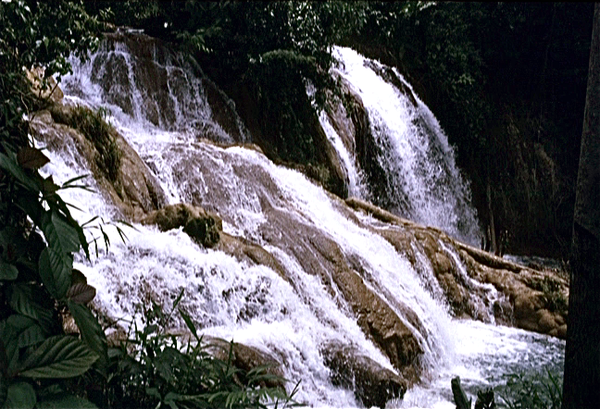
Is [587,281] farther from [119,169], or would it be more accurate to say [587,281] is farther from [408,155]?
[408,155]

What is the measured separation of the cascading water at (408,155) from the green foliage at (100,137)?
4883 mm

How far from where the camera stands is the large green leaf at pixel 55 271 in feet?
5.93

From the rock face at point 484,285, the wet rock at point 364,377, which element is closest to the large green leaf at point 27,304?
the wet rock at point 364,377

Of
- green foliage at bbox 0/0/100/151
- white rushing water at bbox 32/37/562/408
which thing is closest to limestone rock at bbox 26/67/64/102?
green foliage at bbox 0/0/100/151

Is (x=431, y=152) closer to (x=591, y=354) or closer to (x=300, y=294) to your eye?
(x=300, y=294)

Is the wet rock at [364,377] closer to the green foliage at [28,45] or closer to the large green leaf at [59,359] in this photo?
the green foliage at [28,45]

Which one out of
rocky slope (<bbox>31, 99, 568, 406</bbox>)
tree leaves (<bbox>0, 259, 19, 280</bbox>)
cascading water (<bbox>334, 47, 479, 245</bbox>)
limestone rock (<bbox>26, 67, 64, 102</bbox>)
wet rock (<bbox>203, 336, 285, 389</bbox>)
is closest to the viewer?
tree leaves (<bbox>0, 259, 19, 280</bbox>)

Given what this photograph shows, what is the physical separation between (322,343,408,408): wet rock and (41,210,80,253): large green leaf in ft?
9.64

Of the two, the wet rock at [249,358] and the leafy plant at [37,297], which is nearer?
the leafy plant at [37,297]

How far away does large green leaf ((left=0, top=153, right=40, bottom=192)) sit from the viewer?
176cm

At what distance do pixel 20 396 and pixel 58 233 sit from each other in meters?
0.51

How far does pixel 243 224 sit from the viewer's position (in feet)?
19.9

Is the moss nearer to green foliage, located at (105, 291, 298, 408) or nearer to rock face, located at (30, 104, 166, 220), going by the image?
rock face, located at (30, 104, 166, 220)

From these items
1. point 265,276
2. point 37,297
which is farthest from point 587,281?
point 265,276
